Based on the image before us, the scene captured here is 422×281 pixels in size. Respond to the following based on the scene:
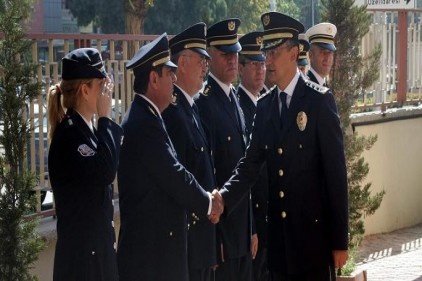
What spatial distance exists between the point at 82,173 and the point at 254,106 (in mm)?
2703

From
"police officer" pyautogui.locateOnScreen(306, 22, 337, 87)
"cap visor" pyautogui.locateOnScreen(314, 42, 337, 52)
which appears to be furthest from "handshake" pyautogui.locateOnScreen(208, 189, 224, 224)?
"cap visor" pyautogui.locateOnScreen(314, 42, 337, 52)

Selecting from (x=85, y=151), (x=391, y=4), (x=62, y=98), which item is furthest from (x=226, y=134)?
(x=391, y=4)

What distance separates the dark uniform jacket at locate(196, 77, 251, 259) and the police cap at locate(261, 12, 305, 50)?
2.96ft

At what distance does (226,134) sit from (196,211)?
106cm

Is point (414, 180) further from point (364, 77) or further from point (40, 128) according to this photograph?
point (40, 128)

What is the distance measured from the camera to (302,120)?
15.5ft

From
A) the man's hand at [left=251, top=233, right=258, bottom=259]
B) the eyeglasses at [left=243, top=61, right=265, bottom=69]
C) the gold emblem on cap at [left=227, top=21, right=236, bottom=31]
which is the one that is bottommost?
the man's hand at [left=251, top=233, right=258, bottom=259]

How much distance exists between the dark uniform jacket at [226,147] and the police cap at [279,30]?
902mm

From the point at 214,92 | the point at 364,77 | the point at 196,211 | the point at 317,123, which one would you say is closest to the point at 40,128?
the point at 214,92

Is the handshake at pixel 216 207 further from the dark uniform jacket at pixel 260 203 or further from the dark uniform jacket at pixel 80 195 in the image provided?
the dark uniform jacket at pixel 80 195

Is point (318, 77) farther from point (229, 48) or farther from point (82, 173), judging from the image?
point (82, 173)

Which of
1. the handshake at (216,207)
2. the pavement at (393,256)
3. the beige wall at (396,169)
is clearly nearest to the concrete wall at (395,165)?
the beige wall at (396,169)

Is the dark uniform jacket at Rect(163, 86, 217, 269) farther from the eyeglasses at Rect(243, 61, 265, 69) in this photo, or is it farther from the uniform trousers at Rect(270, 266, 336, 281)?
the eyeglasses at Rect(243, 61, 265, 69)

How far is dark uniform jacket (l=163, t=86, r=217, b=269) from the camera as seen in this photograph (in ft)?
16.6
